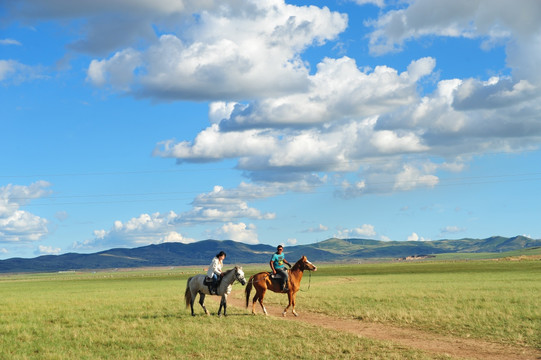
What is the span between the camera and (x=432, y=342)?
60.5ft

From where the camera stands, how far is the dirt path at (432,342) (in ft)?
53.6

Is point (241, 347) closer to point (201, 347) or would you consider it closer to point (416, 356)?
point (201, 347)

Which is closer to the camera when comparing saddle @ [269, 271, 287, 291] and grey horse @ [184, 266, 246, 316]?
grey horse @ [184, 266, 246, 316]

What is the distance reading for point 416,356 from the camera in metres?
15.6

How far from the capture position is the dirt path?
16.3m

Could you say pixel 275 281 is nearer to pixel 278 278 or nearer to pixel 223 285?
pixel 278 278

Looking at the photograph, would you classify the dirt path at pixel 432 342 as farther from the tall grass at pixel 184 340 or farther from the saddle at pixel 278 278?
the saddle at pixel 278 278

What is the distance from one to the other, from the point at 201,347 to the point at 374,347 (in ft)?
17.8

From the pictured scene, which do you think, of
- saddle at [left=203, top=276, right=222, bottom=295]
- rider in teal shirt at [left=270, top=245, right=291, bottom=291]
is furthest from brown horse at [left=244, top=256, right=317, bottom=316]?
saddle at [left=203, top=276, right=222, bottom=295]

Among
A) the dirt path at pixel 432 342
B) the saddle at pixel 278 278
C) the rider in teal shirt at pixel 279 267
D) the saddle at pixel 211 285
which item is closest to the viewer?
the dirt path at pixel 432 342

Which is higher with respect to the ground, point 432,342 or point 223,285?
point 223,285

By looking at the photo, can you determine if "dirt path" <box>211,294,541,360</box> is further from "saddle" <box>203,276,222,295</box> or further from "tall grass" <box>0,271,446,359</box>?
"saddle" <box>203,276,222,295</box>

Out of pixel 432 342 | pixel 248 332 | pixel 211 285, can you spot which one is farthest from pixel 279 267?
pixel 432 342

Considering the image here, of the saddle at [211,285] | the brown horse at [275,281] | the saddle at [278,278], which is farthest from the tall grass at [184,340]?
the saddle at [278,278]
